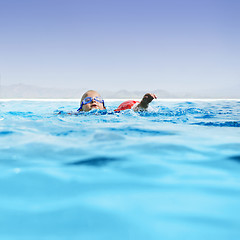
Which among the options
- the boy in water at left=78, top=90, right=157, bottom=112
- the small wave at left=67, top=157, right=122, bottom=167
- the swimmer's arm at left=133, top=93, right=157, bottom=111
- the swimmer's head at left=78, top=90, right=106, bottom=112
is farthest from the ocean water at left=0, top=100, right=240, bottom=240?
the swimmer's head at left=78, top=90, right=106, bottom=112

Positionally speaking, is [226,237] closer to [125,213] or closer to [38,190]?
[125,213]

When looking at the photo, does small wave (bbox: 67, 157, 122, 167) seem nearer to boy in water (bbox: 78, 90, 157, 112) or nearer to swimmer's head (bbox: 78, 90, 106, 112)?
boy in water (bbox: 78, 90, 157, 112)

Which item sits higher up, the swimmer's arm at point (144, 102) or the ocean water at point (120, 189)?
the swimmer's arm at point (144, 102)

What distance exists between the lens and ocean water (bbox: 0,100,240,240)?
1.11 meters

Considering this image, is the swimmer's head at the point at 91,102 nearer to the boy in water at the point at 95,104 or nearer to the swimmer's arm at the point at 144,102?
the boy in water at the point at 95,104

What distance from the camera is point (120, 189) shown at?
1482mm

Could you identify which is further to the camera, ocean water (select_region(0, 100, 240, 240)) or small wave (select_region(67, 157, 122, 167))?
small wave (select_region(67, 157, 122, 167))

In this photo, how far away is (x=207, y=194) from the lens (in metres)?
1.42

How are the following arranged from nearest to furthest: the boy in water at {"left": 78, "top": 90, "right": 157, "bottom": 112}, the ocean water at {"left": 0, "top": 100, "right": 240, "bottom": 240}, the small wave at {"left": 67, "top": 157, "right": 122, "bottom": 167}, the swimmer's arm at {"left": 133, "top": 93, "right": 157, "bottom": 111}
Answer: the ocean water at {"left": 0, "top": 100, "right": 240, "bottom": 240} < the small wave at {"left": 67, "top": 157, "right": 122, "bottom": 167} < the swimmer's arm at {"left": 133, "top": 93, "right": 157, "bottom": 111} < the boy in water at {"left": 78, "top": 90, "right": 157, "bottom": 112}

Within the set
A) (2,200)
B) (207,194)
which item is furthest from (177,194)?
(2,200)

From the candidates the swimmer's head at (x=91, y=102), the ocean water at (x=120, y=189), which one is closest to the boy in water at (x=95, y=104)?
the swimmer's head at (x=91, y=102)

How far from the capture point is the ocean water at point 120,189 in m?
1.11

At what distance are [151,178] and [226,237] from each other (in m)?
0.64

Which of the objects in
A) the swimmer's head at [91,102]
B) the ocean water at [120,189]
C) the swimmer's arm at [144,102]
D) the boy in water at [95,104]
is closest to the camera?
the ocean water at [120,189]
